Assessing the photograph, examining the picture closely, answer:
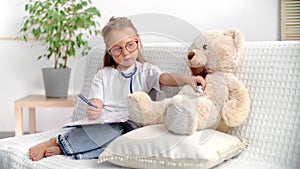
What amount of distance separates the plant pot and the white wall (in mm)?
106

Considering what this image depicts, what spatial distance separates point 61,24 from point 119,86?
107 cm

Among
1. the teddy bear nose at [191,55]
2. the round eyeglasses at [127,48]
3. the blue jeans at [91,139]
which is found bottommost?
the blue jeans at [91,139]

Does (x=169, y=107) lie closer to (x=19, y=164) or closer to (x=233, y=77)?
(x=233, y=77)

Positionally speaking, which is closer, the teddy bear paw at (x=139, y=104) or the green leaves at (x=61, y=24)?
the teddy bear paw at (x=139, y=104)

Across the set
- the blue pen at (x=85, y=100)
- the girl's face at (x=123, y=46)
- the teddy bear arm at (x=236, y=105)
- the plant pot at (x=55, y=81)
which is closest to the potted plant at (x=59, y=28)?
the plant pot at (x=55, y=81)

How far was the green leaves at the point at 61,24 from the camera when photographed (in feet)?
7.55

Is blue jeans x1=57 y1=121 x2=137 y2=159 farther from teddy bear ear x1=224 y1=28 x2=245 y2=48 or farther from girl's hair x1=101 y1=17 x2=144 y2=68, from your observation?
teddy bear ear x1=224 y1=28 x2=245 y2=48

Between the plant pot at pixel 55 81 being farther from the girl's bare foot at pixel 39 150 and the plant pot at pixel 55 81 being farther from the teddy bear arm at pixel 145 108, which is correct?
the teddy bear arm at pixel 145 108

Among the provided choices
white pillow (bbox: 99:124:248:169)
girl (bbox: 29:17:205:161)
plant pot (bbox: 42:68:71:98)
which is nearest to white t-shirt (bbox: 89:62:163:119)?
girl (bbox: 29:17:205:161)

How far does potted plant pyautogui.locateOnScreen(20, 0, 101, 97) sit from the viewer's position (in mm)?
2305

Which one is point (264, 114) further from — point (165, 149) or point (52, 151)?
point (52, 151)

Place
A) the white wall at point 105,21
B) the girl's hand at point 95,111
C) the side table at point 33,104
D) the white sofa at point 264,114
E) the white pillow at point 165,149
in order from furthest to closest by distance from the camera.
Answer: the white wall at point 105,21, the side table at point 33,104, the girl's hand at point 95,111, the white sofa at point 264,114, the white pillow at point 165,149

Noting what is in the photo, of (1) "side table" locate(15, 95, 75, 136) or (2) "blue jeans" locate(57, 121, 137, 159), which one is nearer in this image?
(2) "blue jeans" locate(57, 121, 137, 159)

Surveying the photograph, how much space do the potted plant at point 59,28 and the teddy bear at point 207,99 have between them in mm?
1031
